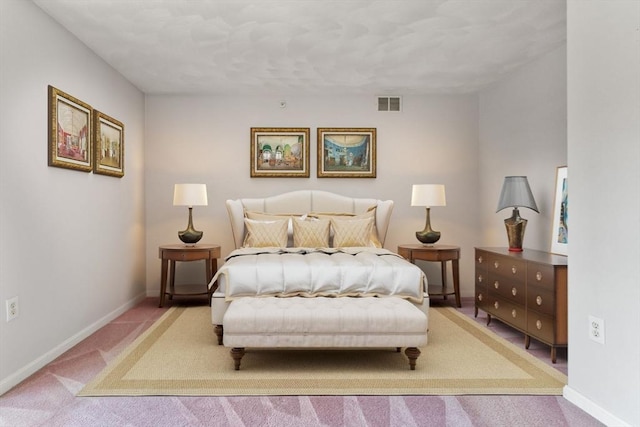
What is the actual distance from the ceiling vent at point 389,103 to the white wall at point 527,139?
1076mm

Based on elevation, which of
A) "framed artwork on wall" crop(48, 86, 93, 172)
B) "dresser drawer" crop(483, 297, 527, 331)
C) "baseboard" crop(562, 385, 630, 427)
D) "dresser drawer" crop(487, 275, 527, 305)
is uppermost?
"framed artwork on wall" crop(48, 86, 93, 172)

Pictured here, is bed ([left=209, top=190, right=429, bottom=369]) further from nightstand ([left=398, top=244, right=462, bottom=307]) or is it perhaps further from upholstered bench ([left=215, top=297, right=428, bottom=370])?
nightstand ([left=398, top=244, right=462, bottom=307])

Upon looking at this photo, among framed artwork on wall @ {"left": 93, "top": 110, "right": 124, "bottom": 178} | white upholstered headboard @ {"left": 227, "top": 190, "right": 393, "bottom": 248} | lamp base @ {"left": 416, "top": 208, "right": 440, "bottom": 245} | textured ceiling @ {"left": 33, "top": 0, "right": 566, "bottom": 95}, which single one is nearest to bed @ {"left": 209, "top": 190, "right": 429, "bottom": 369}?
white upholstered headboard @ {"left": 227, "top": 190, "right": 393, "bottom": 248}

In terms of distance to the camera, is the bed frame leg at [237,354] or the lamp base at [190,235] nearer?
the bed frame leg at [237,354]

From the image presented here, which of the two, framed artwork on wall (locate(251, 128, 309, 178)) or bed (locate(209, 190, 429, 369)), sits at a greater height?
framed artwork on wall (locate(251, 128, 309, 178))

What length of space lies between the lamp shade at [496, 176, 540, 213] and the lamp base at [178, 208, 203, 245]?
134 inches

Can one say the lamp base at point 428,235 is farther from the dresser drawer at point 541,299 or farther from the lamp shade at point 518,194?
the dresser drawer at point 541,299

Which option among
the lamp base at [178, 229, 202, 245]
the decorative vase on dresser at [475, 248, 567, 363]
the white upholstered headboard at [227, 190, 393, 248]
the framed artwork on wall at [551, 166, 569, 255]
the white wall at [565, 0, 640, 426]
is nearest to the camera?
the white wall at [565, 0, 640, 426]

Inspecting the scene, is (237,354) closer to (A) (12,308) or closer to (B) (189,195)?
(A) (12,308)

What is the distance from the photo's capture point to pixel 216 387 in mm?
2830

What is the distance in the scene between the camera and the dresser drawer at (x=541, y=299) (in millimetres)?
3289

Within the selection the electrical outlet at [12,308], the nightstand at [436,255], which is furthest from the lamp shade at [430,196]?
the electrical outlet at [12,308]

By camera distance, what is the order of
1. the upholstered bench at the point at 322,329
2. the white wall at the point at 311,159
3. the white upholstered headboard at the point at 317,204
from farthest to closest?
the white wall at the point at 311,159 → the white upholstered headboard at the point at 317,204 → the upholstered bench at the point at 322,329

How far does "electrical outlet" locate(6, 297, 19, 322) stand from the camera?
2.90 m
